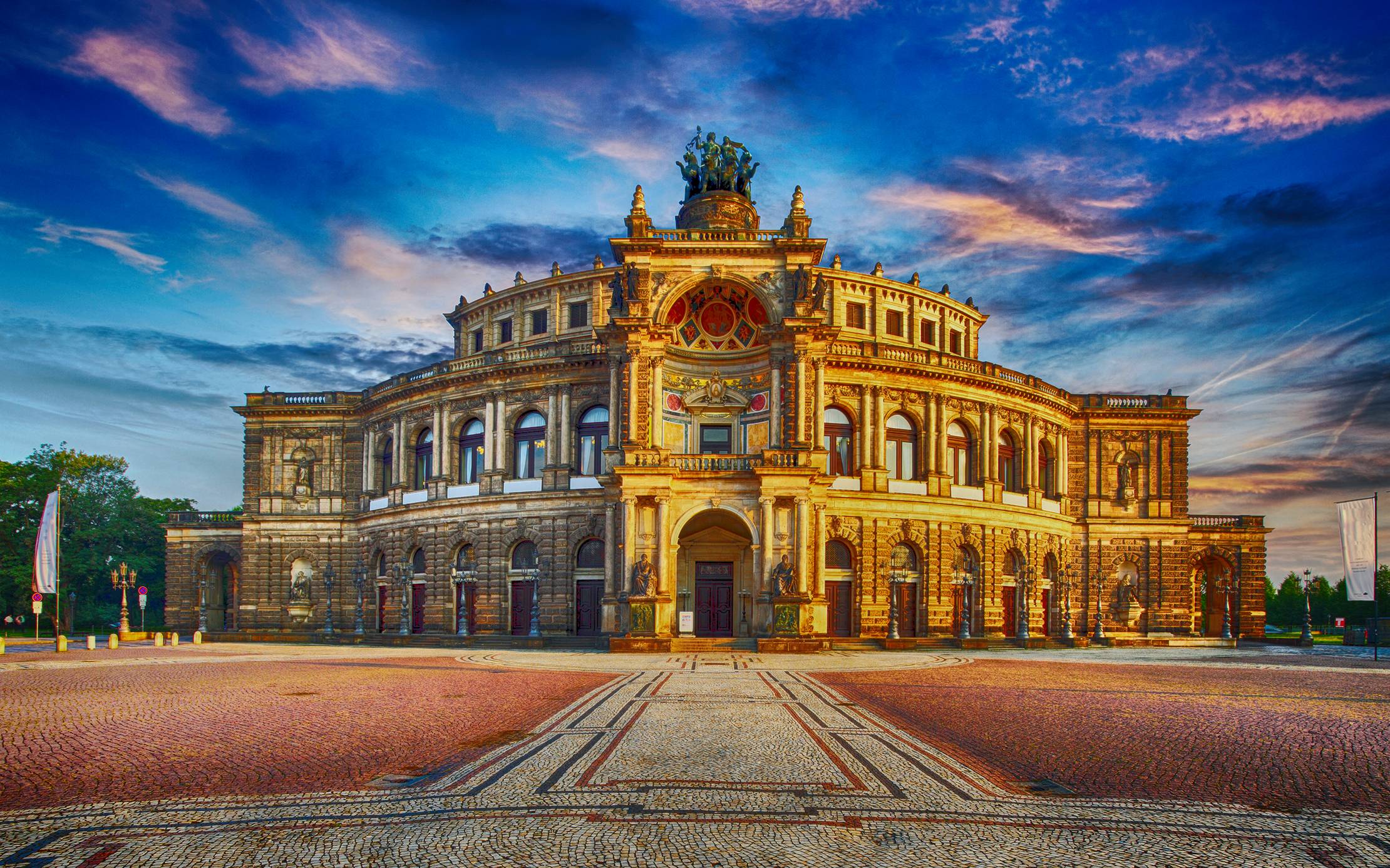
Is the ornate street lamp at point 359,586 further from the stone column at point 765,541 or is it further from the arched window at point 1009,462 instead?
the arched window at point 1009,462

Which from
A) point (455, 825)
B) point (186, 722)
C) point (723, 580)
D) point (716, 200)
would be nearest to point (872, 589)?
point (723, 580)

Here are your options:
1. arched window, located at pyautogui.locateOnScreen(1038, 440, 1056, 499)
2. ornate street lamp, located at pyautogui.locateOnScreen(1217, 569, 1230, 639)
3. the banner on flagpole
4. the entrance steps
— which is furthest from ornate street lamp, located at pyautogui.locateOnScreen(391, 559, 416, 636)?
ornate street lamp, located at pyautogui.locateOnScreen(1217, 569, 1230, 639)

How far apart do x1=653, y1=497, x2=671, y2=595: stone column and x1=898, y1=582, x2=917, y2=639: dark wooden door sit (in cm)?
1468

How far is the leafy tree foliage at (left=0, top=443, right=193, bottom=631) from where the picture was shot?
67750 millimetres

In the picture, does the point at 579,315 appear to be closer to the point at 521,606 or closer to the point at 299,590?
the point at 521,606

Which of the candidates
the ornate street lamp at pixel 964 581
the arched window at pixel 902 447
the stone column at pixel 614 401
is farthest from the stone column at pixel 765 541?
the ornate street lamp at pixel 964 581

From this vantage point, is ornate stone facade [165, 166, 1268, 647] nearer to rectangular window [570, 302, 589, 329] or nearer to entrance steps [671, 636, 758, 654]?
rectangular window [570, 302, 589, 329]

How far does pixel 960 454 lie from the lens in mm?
54500

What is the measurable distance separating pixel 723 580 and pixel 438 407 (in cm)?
2025

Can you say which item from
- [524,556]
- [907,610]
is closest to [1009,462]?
[907,610]

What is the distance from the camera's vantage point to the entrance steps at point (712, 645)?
40.8 meters

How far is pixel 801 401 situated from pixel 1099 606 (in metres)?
26.8

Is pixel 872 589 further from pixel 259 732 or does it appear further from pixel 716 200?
pixel 259 732

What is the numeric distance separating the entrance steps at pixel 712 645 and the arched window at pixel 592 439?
12.9 m
